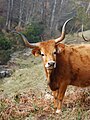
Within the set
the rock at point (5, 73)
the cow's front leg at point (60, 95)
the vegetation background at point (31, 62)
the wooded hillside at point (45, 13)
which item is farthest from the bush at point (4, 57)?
the cow's front leg at point (60, 95)

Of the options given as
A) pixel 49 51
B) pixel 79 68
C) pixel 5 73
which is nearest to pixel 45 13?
pixel 5 73

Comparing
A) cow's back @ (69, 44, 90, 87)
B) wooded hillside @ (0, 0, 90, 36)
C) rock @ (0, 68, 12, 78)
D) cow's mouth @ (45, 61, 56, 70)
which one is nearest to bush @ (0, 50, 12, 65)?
rock @ (0, 68, 12, 78)

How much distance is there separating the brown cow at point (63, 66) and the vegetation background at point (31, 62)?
15.8 inches

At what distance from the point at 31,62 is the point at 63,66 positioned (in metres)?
10.9

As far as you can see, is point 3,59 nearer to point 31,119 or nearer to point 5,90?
point 5,90

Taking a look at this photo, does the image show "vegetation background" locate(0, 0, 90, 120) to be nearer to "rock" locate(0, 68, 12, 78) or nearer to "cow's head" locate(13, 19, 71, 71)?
"rock" locate(0, 68, 12, 78)

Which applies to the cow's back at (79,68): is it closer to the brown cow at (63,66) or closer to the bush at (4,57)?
the brown cow at (63,66)

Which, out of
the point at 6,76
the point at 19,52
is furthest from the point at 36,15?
the point at 6,76

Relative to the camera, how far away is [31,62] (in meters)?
17.5

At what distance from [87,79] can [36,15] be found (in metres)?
29.0

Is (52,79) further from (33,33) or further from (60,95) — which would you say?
(33,33)

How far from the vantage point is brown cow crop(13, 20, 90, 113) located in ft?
21.2

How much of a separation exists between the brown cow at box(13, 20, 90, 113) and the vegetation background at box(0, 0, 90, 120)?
1.32 ft

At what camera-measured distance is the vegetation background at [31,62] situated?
655 cm
